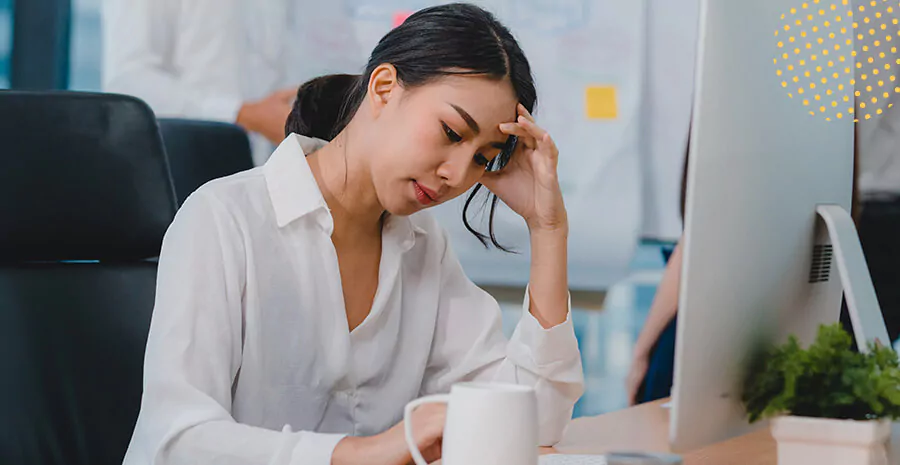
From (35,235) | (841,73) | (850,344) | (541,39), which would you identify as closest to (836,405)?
(850,344)

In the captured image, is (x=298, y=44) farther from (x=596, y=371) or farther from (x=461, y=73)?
(x=461, y=73)

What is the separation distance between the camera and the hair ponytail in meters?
1.35

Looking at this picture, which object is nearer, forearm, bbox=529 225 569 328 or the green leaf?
the green leaf

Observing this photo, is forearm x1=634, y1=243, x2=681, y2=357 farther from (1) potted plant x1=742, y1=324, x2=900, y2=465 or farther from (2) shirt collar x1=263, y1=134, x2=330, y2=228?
(1) potted plant x1=742, y1=324, x2=900, y2=465

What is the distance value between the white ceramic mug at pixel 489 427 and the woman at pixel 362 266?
0.35 m

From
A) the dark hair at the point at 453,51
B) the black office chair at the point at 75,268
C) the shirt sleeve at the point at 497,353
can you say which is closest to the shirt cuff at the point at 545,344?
the shirt sleeve at the point at 497,353

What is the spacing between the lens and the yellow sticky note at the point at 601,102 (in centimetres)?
302

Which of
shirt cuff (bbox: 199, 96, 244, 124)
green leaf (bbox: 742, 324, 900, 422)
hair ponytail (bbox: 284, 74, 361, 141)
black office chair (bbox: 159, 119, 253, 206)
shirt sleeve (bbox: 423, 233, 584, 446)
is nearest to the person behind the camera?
green leaf (bbox: 742, 324, 900, 422)

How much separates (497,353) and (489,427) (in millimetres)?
644

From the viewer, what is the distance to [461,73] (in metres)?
1.14

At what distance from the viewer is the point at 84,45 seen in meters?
3.23

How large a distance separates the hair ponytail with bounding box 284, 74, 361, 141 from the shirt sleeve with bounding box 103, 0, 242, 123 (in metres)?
1.42

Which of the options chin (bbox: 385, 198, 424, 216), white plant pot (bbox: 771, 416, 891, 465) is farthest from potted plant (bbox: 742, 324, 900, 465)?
chin (bbox: 385, 198, 424, 216)

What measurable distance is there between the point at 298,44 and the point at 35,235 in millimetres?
2067
